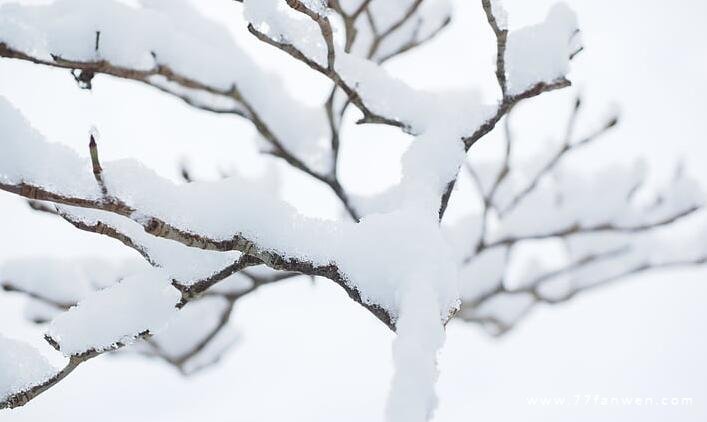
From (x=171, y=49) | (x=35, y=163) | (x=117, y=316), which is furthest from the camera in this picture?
(x=171, y=49)

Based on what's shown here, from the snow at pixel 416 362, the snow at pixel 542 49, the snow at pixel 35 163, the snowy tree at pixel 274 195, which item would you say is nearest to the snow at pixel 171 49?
the snowy tree at pixel 274 195

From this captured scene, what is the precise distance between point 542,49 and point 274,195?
0.72 m

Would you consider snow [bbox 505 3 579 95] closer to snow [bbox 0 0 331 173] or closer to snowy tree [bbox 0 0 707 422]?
snowy tree [bbox 0 0 707 422]

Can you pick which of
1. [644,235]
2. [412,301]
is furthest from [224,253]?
[644,235]

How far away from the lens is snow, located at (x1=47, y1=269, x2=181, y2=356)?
99 cm

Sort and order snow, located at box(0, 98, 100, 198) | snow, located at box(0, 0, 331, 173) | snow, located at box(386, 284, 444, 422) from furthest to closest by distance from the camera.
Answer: snow, located at box(0, 0, 331, 173), snow, located at box(0, 98, 100, 198), snow, located at box(386, 284, 444, 422)

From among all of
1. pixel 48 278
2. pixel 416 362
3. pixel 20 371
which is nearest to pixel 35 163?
pixel 20 371

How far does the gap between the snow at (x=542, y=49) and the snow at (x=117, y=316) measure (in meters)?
0.90

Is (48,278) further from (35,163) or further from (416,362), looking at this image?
(416,362)

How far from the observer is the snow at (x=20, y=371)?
3.42ft

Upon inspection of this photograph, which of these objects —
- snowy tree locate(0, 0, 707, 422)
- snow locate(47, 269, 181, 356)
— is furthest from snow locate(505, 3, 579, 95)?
snow locate(47, 269, 181, 356)

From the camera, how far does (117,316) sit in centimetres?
101

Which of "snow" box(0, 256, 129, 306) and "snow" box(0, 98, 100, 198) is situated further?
"snow" box(0, 256, 129, 306)

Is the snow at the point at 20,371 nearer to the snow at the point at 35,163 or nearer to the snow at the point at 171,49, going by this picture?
the snow at the point at 35,163
